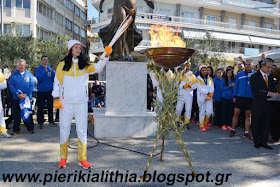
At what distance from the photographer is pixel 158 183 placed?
373 cm

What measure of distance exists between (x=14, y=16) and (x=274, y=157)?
30.7m

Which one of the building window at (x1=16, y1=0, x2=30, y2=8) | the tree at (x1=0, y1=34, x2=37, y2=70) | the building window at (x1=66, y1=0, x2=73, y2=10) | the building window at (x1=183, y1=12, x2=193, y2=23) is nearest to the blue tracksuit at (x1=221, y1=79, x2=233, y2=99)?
the tree at (x1=0, y1=34, x2=37, y2=70)

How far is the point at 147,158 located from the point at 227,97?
4.50 m

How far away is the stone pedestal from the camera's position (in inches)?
258

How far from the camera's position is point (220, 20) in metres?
40.4

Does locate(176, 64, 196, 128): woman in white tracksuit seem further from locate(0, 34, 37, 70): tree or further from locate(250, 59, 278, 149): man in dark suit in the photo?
locate(0, 34, 37, 70): tree

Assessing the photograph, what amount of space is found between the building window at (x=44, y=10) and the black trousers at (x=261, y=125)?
30652mm

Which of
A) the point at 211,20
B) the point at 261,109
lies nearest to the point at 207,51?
the point at 211,20

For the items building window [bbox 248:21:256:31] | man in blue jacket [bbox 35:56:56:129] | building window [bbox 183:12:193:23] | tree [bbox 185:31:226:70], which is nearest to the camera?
man in blue jacket [bbox 35:56:56:129]

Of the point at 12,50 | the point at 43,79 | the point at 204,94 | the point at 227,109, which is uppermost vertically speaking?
the point at 12,50

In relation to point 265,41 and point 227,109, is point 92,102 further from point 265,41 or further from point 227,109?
point 265,41

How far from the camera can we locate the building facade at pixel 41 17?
28453 millimetres

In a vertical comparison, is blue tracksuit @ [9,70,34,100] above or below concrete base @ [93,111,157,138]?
above

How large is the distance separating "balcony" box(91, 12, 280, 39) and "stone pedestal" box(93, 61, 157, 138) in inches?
1064
